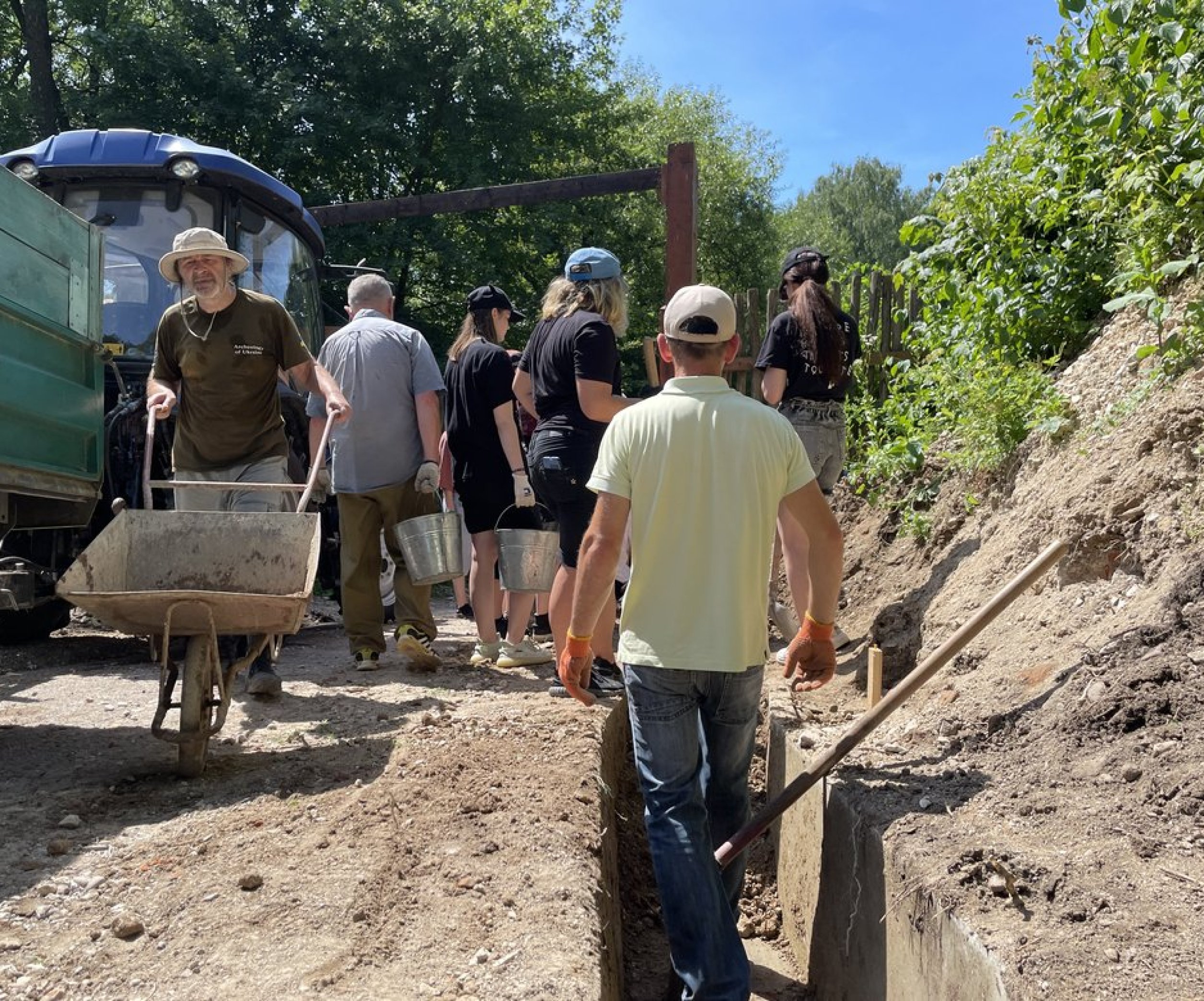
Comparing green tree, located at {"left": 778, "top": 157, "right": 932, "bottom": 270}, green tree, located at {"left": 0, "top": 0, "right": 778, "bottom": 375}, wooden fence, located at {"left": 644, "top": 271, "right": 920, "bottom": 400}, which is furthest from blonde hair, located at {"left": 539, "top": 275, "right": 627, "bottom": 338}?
green tree, located at {"left": 778, "top": 157, "right": 932, "bottom": 270}

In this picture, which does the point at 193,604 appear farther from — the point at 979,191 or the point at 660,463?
the point at 979,191

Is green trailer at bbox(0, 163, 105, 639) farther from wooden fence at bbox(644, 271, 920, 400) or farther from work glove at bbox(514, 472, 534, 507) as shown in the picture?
wooden fence at bbox(644, 271, 920, 400)

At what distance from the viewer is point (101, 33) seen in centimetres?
1864

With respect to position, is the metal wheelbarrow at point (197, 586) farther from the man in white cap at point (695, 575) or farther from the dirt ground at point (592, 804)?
the man in white cap at point (695, 575)

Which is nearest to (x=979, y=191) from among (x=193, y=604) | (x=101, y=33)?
(x=193, y=604)

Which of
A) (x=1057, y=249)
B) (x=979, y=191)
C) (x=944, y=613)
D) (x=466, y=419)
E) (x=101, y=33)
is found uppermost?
(x=101, y=33)

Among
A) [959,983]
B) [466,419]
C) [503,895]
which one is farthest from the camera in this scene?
[466,419]

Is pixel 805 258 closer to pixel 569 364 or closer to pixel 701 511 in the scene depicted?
pixel 569 364

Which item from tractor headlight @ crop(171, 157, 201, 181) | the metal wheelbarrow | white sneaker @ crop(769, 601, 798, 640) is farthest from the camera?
tractor headlight @ crop(171, 157, 201, 181)

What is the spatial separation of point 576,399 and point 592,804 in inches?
78.0

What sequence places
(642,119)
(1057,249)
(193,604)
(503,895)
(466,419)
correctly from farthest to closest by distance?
(642,119) < (1057,249) < (466,419) < (193,604) < (503,895)

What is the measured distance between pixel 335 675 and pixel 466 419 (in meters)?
1.54

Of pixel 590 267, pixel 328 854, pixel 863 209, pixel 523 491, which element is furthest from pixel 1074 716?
pixel 863 209

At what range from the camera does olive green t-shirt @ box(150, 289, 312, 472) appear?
5422 mm
